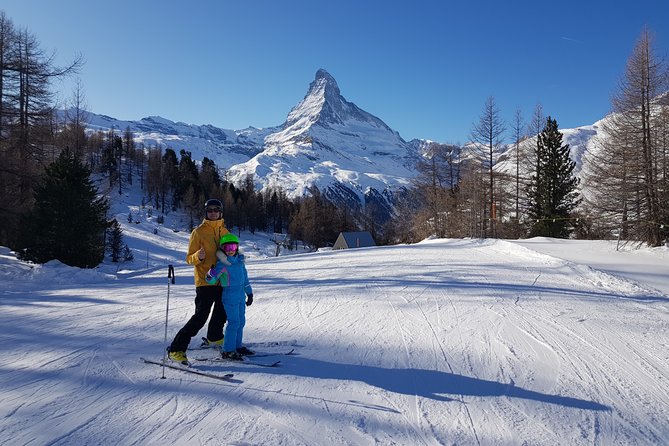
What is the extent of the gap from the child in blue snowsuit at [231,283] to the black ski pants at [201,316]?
0.24m

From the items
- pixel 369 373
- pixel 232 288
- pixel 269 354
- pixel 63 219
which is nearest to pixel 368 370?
pixel 369 373

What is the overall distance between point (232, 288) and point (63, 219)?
16499 millimetres

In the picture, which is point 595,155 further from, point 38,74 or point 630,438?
point 38,74

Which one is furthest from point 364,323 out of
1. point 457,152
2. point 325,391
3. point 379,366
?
point 457,152

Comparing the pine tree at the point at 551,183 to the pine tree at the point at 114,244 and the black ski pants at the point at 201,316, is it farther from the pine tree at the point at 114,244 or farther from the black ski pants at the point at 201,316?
the pine tree at the point at 114,244

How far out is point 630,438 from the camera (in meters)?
3.11

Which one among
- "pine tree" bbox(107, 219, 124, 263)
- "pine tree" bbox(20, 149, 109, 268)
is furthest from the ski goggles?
"pine tree" bbox(107, 219, 124, 263)

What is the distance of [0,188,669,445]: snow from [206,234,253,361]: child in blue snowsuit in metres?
0.31

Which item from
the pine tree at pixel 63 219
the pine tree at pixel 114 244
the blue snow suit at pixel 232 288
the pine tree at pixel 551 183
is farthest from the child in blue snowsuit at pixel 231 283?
the pine tree at pixel 114 244

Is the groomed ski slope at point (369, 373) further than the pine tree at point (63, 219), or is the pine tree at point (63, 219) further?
the pine tree at point (63, 219)

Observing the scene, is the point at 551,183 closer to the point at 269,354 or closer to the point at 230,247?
the point at 269,354

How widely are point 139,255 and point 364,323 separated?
1581 inches

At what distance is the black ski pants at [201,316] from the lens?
15.0 ft

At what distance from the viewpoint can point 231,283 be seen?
4.61m
